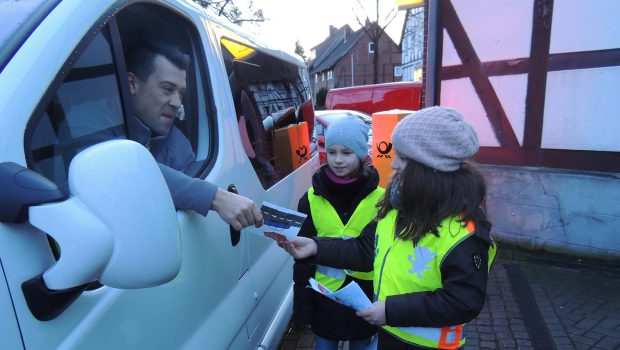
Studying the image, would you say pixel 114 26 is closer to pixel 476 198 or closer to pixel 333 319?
pixel 476 198

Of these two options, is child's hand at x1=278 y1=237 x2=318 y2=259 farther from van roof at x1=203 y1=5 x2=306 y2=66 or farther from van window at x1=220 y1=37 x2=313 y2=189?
van roof at x1=203 y1=5 x2=306 y2=66

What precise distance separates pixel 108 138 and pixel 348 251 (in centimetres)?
109

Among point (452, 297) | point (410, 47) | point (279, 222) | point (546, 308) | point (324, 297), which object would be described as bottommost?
point (546, 308)

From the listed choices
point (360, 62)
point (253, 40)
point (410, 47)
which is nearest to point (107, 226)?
point (253, 40)

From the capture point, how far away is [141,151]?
0.80m

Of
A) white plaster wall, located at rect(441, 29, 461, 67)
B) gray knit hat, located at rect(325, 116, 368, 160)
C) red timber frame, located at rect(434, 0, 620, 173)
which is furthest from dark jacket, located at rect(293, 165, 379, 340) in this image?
white plaster wall, located at rect(441, 29, 461, 67)

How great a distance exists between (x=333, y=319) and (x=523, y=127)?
3.80 meters

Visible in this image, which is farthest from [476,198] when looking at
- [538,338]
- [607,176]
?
[607,176]

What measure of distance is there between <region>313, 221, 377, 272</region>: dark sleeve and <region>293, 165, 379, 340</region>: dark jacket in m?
0.14

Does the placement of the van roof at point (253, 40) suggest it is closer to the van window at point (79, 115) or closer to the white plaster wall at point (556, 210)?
the van window at point (79, 115)

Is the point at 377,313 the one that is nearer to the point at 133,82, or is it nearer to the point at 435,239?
the point at 435,239

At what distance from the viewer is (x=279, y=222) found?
5.19 ft

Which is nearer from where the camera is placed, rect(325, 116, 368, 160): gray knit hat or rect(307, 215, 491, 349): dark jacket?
rect(307, 215, 491, 349): dark jacket

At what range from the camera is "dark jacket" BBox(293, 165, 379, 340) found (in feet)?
6.50
